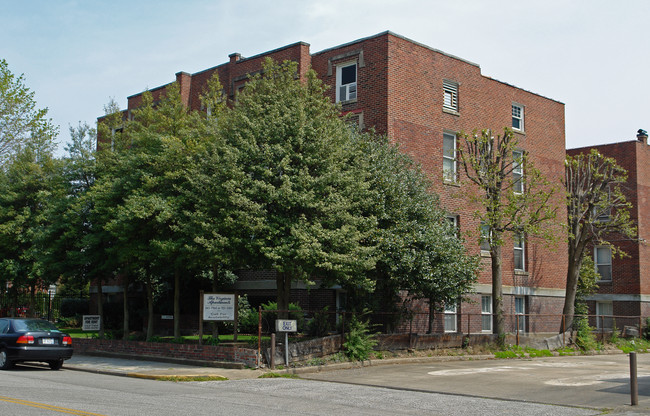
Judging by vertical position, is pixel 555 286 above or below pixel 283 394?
above

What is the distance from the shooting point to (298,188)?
1942 centimetres

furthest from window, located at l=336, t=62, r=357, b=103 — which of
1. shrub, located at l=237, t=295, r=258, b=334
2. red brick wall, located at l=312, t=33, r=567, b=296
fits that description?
shrub, located at l=237, t=295, r=258, b=334

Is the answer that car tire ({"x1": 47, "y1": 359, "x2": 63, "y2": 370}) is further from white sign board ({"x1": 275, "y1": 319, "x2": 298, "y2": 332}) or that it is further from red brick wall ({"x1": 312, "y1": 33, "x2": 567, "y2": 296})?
red brick wall ({"x1": 312, "y1": 33, "x2": 567, "y2": 296})

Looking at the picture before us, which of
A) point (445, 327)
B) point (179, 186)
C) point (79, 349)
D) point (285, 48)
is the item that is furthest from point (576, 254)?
point (79, 349)

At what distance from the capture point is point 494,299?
26.3 metres

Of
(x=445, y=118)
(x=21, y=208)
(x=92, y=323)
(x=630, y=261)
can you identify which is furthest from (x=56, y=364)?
(x=630, y=261)

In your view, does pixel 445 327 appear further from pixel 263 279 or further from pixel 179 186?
pixel 179 186

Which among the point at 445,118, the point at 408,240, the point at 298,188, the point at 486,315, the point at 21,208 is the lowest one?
the point at 486,315

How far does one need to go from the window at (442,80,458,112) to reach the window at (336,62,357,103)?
4.15 m

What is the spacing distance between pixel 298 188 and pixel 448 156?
39.5 feet

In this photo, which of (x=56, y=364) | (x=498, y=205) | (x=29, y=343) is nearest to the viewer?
(x=29, y=343)

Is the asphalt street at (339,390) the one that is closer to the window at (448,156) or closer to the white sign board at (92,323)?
the white sign board at (92,323)

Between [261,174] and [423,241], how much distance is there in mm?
5979

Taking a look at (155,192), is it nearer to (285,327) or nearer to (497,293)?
(285,327)
